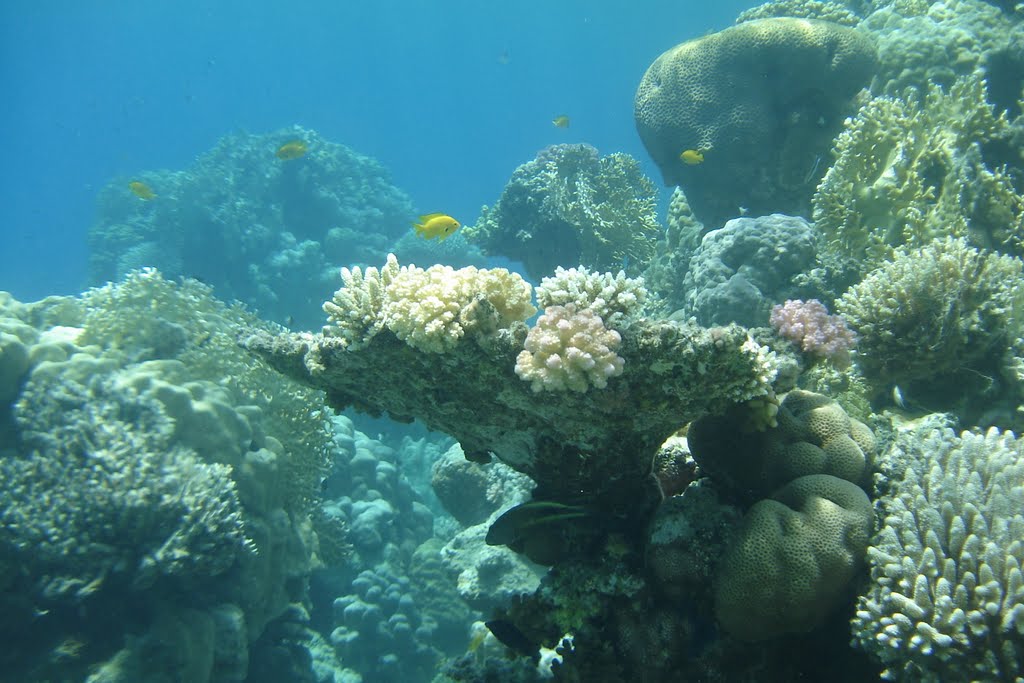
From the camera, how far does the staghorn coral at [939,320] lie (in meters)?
4.38

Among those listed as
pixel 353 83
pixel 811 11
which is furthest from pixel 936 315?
pixel 353 83

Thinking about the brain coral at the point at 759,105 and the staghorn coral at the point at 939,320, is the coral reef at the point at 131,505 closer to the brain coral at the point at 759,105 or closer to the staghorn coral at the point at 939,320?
the staghorn coral at the point at 939,320

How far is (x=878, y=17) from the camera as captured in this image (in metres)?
10.0

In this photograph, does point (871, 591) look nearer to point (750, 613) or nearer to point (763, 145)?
point (750, 613)

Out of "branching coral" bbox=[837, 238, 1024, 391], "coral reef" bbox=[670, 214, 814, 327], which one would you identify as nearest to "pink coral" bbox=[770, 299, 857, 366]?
"branching coral" bbox=[837, 238, 1024, 391]

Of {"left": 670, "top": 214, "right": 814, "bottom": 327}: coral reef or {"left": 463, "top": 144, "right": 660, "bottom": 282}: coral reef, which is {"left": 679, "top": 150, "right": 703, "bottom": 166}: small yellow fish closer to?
{"left": 670, "top": 214, "right": 814, "bottom": 327}: coral reef

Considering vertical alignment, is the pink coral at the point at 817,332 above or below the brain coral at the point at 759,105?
below

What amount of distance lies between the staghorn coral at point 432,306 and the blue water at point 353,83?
80.3m

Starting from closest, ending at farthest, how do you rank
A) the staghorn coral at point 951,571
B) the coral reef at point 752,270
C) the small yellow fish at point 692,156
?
the staghorn coral at point 951,571 → the coral reef at point 752,270 → the small yellow fish at point 692,156

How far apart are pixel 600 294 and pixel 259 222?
71.5ft

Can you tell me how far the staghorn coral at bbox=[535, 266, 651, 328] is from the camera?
2.90 meters

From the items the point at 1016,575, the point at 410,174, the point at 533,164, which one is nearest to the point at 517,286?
the point at 1016,575

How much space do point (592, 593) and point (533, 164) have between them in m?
Result: 11.5

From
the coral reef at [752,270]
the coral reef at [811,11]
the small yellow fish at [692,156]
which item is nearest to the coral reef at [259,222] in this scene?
the small yellow fish at [692,156]
